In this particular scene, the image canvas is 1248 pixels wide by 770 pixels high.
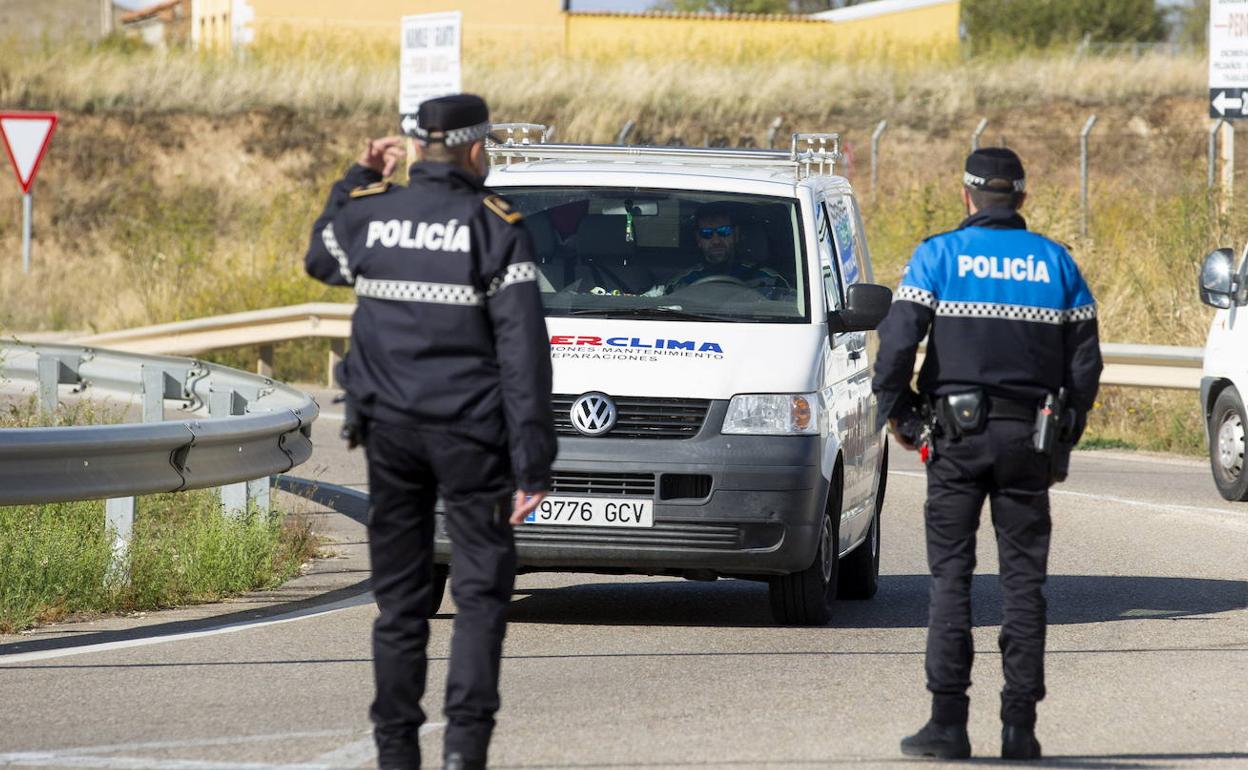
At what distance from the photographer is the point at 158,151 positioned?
4394cm

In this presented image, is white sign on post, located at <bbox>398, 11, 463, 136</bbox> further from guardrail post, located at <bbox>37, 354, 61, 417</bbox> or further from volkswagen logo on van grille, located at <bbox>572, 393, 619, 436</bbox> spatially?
volkswagen logo on van grille, located at <bbox>572, 393, 619, 436</bbox>

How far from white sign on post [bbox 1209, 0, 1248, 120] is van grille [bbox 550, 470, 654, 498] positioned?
13110 mm

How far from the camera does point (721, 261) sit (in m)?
9.59

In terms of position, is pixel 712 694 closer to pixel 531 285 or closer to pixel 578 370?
pixel 578 370

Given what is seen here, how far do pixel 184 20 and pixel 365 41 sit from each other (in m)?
25.4

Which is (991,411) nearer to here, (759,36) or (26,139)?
(26,139)

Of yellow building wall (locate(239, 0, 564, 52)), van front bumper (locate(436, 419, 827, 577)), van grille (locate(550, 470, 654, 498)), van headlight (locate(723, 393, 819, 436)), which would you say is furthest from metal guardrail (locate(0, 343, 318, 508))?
yellow building wall (locate(239, 0, 564, 52))

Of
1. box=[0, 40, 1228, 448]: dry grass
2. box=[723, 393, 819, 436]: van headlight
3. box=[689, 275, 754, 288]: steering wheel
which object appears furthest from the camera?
box=[0, 40, 1228, 448]: dry grass

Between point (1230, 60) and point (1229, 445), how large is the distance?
7.33 meters

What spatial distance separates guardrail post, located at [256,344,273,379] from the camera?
22000 mm

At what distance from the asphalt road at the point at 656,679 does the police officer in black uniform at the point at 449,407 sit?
70 centimetres

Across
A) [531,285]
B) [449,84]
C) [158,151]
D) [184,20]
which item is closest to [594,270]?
[531,285]

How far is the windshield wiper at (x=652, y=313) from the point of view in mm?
9156

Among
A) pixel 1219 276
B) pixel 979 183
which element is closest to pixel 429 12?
pixel 1219 276
